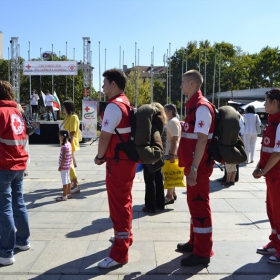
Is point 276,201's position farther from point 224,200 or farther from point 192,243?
point 224,200

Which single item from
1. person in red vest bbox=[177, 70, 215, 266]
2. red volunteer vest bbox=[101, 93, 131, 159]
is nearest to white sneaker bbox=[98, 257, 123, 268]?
person in red vest bbox=[177, 70, 215, 266]

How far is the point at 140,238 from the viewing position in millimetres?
4859

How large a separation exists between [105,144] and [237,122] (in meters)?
1.38

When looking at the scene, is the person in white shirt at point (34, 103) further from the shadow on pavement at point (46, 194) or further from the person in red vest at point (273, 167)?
the person in red vest at point (273, 167)

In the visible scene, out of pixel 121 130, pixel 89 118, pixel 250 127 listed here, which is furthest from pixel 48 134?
pixel 121 130

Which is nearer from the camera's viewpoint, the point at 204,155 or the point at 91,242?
the point at 204,155

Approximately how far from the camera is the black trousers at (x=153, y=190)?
6.11 m

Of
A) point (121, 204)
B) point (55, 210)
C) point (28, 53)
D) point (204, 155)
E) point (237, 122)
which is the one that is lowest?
point (55, 210)

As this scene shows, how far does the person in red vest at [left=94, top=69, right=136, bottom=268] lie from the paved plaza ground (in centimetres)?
21

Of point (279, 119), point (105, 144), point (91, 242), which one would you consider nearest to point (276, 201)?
point (279, 119)

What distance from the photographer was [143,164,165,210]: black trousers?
240 inches

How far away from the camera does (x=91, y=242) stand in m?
4.71

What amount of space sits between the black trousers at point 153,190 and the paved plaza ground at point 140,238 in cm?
19

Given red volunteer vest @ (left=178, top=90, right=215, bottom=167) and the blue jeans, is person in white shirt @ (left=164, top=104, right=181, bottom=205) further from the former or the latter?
the blue jeans
